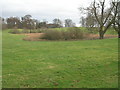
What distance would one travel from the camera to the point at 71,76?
4723 mm

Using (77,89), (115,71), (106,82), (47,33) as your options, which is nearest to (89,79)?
(106,82)

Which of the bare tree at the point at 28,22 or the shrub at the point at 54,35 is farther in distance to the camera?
the bare tree at the point at 28,22

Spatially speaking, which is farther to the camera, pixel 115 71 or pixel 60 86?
pixel 115 71

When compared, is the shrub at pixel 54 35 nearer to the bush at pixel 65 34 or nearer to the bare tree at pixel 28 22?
the bush at pixel 65 34

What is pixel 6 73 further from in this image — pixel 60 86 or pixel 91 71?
pixel 91 71

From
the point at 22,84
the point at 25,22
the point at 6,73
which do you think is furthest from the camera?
the point at 25,22

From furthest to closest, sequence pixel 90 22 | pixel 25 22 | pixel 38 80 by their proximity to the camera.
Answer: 1. pixel 25 22
2. pixel 90 22
3. pixel 38 80

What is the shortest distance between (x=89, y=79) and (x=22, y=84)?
206cm

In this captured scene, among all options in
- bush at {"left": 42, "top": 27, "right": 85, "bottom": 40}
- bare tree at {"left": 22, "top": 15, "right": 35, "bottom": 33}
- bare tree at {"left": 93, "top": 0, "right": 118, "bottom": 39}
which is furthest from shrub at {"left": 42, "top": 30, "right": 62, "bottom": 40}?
bare tree at {"left": 22, "top": 15, "right": 35, "bottom": 33}

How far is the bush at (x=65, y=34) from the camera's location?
21.5 meters

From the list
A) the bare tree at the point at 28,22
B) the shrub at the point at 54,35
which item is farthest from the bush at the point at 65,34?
the bare tree at the point at 28,22

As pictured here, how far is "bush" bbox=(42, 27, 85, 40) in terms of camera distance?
21.5 m

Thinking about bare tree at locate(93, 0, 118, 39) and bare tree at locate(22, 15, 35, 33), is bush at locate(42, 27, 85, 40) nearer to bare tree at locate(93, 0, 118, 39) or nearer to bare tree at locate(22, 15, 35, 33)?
bare tree at locate(93, 0, 118, 39)

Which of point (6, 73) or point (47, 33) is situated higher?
point (47, 33)
